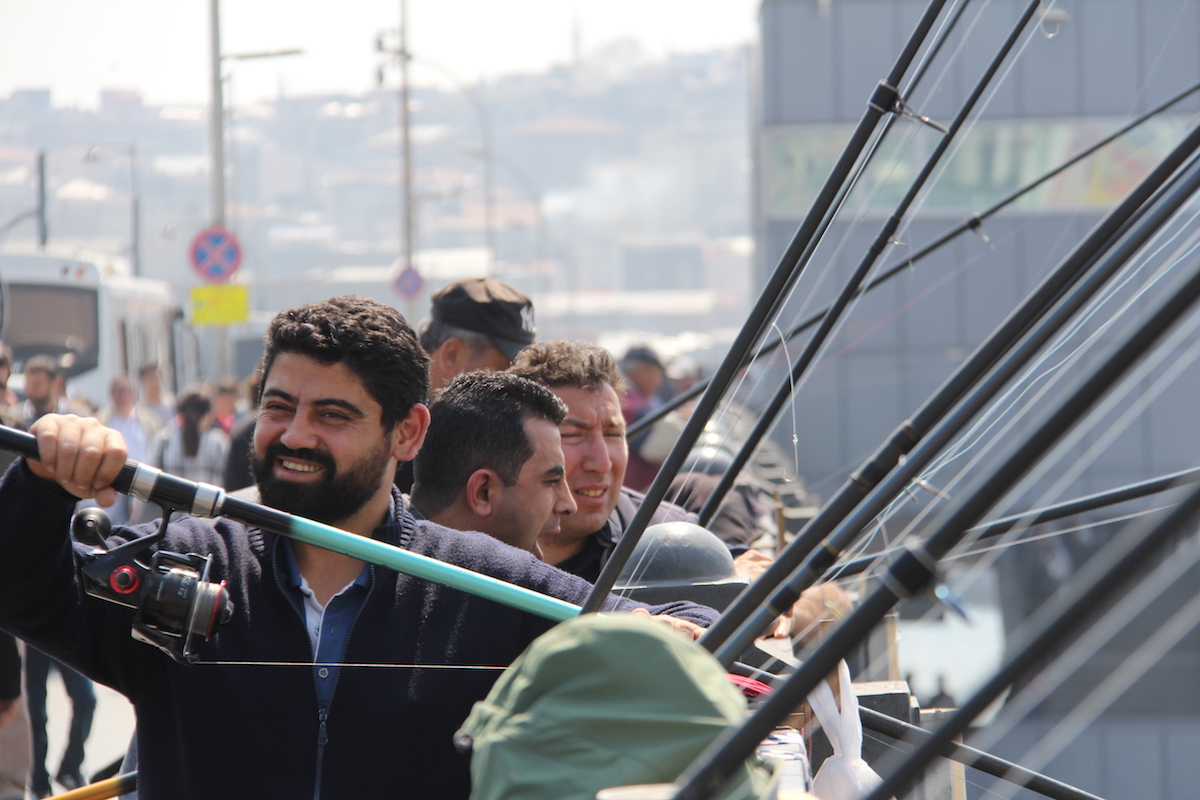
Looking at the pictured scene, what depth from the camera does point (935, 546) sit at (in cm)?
147

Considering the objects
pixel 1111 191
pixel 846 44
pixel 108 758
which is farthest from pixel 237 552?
pixel 1111 191

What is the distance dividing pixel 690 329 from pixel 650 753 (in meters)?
127

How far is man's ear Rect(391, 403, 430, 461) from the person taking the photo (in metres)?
2.56

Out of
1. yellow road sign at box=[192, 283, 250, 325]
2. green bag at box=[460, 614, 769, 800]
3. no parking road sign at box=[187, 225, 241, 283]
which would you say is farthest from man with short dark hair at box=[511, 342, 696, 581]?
no parking road sign at box=[187, 225, 241, 283]

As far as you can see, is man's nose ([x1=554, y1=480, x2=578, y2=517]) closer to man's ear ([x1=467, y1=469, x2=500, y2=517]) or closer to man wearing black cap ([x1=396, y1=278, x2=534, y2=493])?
man's ear ([x1=467, y1=469, x2=500, y2=517])

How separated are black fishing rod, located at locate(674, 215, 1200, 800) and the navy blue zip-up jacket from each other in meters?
0.92

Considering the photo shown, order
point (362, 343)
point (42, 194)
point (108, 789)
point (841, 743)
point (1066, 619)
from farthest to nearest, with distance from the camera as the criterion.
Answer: point (42, 194)
point (108, 789)
point (362, 343)
point (841, 743)
point (1066, 619)

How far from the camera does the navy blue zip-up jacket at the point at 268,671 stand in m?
2.17

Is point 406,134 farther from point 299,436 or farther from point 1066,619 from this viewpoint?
point 1066,619

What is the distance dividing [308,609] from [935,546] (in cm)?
127

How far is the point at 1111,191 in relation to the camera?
61.8ft

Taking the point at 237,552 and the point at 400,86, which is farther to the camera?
the point at 400,86

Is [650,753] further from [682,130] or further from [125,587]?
[682,130]

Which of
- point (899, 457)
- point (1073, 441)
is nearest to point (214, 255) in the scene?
point (1073, 441)
